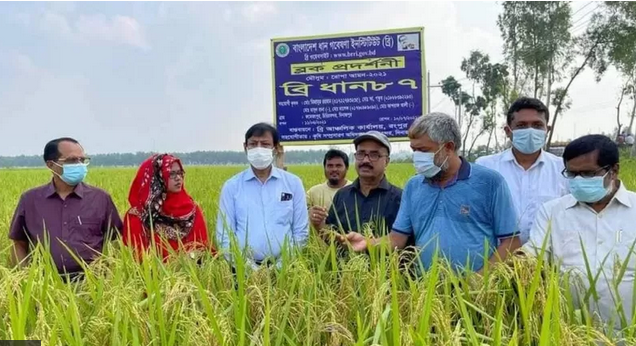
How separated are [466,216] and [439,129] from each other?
0.41 meters

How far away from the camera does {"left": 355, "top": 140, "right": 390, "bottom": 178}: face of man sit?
304 cm

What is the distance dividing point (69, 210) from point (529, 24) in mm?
22458

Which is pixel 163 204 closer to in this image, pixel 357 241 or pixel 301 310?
pixel 357 241

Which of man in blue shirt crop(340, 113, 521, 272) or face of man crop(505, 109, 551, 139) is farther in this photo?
face of man crop(505, 109, 551, 139)

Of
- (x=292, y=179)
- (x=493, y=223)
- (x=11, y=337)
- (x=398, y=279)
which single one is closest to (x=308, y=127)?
(x=292, y=179)

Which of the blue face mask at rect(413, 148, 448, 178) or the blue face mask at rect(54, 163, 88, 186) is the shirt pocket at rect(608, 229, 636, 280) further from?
the blue face mask at rect(54, 163, 88, 186)

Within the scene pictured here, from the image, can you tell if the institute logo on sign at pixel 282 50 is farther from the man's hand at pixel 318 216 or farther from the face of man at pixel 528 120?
the face of man at pixel 528 120

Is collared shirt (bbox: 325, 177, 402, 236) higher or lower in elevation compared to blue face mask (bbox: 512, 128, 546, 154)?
lower

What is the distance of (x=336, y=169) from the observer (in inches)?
156

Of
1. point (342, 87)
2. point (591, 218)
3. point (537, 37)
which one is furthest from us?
point (537, 37)

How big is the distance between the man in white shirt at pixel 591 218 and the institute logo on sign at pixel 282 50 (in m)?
3.30

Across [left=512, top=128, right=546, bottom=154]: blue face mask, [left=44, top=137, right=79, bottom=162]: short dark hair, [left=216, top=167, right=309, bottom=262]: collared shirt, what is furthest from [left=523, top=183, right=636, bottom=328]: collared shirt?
[left=44, top=137, right=79, bottom=162]: short dark hair

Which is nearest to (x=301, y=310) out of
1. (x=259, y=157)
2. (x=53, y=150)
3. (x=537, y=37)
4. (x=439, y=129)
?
(x=439, y=129)

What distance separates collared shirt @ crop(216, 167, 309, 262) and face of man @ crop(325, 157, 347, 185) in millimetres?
814
